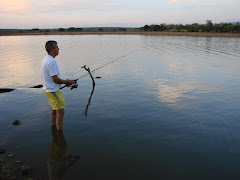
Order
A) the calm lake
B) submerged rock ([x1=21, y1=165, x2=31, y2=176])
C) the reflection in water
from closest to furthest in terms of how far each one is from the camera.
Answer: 1. submerged rock ([x1=21, y1=165, x2=31, y2=176])
2. the reflection in water
3. the calm lake

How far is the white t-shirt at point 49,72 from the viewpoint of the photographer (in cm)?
498

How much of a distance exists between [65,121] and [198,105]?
212 inches

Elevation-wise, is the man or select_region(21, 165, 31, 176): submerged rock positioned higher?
the man

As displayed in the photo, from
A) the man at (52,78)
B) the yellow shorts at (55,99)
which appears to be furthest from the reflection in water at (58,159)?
the yellow shorts at (55,99)

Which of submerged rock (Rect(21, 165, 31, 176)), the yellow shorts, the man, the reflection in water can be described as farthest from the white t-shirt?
submerged rock (Rect(21, 165, 31, 176))

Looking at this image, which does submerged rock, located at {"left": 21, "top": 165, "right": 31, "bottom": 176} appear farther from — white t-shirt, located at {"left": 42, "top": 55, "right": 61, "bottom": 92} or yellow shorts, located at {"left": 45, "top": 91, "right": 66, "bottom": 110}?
white t-shirt, located at {"left": 42, "top": 55, "right": 61, "bottom": 92}

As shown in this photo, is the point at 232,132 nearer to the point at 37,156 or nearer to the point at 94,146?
the point at 94,146

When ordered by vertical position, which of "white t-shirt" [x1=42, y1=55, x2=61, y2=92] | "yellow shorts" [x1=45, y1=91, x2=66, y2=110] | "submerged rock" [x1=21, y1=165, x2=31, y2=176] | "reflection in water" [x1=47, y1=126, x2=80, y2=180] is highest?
"white t-shirt" [x1=42, y1=55, x2=61, y2=92]

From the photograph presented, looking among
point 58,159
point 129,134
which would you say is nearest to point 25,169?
point 58,159

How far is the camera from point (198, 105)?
28.7 ft

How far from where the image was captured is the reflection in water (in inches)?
181

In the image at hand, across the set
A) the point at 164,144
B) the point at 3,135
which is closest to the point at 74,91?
the point at 3,135

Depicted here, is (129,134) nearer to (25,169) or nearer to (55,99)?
(55,99)

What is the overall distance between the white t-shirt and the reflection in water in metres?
1.54
